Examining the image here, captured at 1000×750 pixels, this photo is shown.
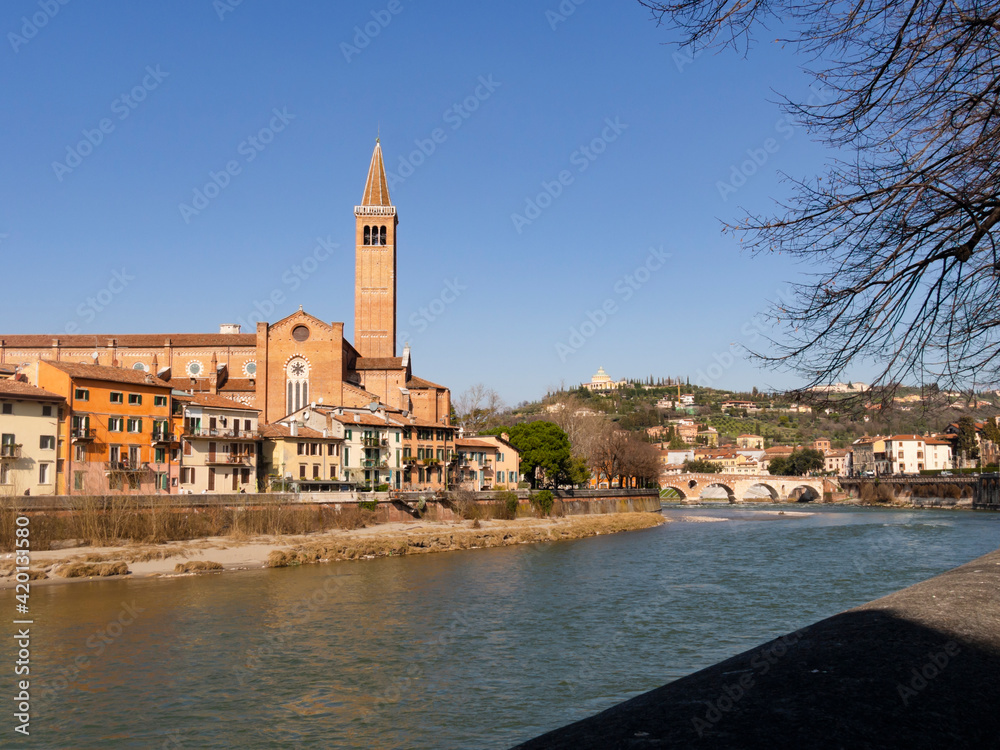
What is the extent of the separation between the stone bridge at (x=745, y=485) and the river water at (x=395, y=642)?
8401cm

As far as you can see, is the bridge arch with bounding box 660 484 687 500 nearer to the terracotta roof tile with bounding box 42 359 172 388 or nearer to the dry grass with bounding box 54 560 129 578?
the terracotta roof tile with bounding box 42 359 172 388

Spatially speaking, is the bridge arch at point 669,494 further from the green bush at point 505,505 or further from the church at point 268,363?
the green bush at point 505,505

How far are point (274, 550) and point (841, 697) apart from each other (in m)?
34.4

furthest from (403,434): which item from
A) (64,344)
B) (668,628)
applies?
(668,628)

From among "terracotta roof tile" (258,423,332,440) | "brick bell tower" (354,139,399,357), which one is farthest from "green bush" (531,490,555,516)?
"brick bell tower" (354,139,399,357)

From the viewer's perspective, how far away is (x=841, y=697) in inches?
184

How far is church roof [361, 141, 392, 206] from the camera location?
277 ft

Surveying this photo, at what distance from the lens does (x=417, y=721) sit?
43.2 ft

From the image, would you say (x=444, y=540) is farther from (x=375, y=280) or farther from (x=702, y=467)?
(x=702, y=467)

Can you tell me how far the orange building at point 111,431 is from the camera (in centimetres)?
4075

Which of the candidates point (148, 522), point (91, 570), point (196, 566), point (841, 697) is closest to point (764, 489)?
point (148, 522)

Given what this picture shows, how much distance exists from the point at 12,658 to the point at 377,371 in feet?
180

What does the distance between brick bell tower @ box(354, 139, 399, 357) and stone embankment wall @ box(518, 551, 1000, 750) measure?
7674 centimetres

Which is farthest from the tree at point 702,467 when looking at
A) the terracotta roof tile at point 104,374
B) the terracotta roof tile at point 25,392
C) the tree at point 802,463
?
the terracotta roof tile at point 25,392
